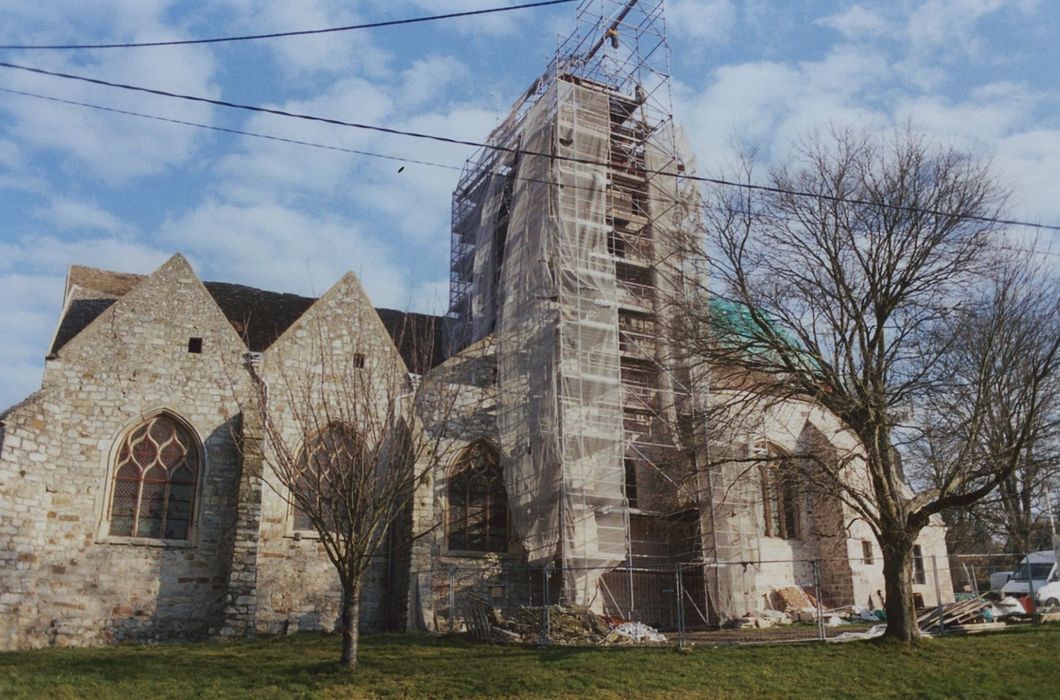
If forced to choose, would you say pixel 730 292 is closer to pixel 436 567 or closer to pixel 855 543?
pixel 436 567

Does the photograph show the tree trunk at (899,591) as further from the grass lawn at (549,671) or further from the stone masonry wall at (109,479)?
the stone masonry wall at (109,479)

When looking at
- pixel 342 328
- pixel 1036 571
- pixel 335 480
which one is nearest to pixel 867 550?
pixel 1036 571

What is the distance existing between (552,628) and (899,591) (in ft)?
21.9

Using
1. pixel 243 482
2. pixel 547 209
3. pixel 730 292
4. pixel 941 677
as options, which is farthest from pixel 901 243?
pixel 243 482

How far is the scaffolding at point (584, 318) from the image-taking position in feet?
74.2

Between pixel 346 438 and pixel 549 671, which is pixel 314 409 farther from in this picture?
pixel 549 671

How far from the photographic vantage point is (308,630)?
2019 cm

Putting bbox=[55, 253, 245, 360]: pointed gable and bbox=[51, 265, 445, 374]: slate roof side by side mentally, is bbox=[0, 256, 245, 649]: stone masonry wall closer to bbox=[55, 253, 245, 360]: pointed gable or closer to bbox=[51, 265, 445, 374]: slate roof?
bbox=[55, 253, 245, 360]: pointed gable

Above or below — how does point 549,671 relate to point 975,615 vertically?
below

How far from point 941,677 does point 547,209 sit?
49.9 feet

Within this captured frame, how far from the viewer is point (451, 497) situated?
75.7 ft

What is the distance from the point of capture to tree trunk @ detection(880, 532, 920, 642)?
1694cm

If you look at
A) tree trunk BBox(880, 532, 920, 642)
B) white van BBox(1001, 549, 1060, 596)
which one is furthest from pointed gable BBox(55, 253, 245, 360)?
white van BBox(1001, 549, 1060, 596)

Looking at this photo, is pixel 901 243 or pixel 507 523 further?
pixel 507 523
